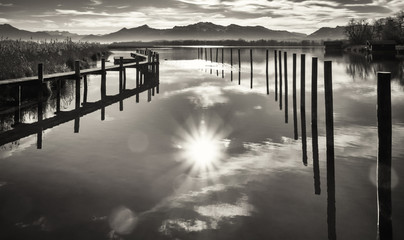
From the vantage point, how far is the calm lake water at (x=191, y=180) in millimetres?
7906

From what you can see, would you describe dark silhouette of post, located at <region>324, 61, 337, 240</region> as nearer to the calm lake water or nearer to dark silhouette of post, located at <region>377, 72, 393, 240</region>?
the calm lake water

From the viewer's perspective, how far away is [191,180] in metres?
10.6

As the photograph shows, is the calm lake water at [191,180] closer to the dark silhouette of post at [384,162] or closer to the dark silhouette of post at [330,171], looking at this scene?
the dark silhouette of post at [330,171]

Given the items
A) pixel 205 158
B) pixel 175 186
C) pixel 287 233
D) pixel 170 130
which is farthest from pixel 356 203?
pixel 170 130

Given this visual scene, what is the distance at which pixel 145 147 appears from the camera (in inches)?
561

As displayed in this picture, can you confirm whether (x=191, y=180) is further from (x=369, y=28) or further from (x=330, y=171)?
(x=369, y=28)

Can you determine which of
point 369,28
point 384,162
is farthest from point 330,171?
point 369,28

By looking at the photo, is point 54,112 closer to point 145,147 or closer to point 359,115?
point 145,147

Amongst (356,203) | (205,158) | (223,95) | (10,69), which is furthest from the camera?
(223,95)

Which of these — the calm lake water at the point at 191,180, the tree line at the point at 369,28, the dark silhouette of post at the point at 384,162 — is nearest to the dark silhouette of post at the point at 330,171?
the calm lake water at the point at 191,180

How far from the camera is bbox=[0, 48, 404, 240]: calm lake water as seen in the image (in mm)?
7906

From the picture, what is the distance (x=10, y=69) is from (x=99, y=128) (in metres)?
8.55

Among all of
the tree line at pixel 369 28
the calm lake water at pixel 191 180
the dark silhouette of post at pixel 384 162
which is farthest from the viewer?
the tree line at pixel 369 28

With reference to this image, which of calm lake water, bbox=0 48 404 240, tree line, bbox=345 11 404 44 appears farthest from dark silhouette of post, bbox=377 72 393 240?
tree line, bbox=345 11 404 44
